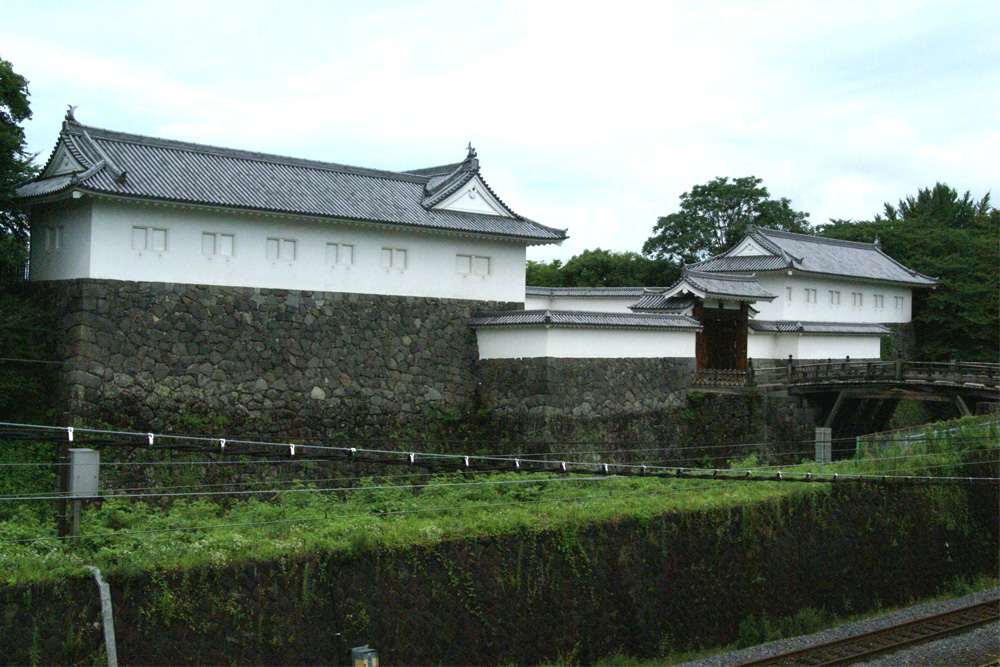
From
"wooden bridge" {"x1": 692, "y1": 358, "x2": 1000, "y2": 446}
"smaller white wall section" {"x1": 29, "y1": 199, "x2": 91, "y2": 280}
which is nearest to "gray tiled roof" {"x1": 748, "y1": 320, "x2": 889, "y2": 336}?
"wooden bridge" {"x1": 692, "y1": 358, "x2": 1000, "y2": 446}

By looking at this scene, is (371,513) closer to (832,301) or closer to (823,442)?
(823,442)

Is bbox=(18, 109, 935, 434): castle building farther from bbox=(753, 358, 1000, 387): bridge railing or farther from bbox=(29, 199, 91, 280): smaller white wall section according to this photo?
bbox=(753, 358, 1000, 387): bridge railing

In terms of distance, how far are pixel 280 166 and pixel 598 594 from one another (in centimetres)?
1242

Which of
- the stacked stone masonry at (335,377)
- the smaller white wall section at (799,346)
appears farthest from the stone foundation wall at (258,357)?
the smaller white wall section at (799,346)

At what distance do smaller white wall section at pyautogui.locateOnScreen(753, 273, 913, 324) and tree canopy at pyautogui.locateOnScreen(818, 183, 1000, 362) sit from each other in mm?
1197

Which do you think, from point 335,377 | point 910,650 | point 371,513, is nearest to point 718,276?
point 335,377

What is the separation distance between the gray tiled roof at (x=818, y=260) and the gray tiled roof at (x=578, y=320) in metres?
10.8

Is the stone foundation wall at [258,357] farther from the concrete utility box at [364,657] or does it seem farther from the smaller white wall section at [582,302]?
the smaller white wall section at [582,302]

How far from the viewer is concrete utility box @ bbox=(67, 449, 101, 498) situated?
11.8 meters

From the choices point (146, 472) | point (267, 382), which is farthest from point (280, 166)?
point (146, 472)

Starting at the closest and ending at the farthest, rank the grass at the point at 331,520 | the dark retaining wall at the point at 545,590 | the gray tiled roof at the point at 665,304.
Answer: the dark retaining wall at the point at 545,590, the grass at the point at 331,520, the gray tiled roof at the point at 665,304

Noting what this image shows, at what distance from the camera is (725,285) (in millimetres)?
30141

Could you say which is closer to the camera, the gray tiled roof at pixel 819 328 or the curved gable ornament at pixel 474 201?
the curved gable ornament at pixel 474 201

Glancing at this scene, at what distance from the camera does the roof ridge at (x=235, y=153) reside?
20.7m
